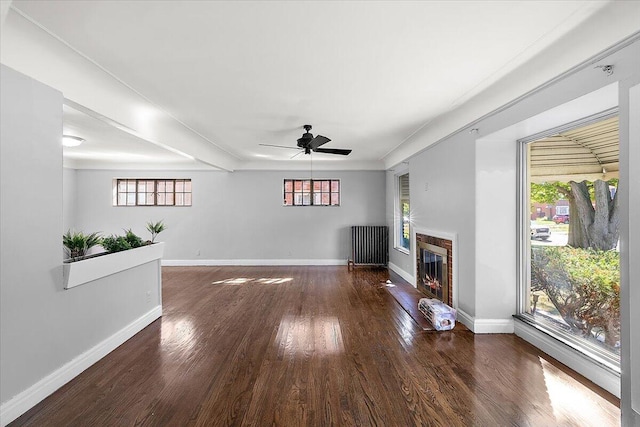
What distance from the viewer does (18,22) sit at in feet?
5.94

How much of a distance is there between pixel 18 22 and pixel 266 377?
289 centimetres

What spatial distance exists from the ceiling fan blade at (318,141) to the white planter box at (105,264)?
237 centimetres

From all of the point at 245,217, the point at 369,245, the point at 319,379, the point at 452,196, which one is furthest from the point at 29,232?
the point at 369,245

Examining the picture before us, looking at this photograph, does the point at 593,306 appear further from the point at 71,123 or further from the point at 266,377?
the point at 71,123

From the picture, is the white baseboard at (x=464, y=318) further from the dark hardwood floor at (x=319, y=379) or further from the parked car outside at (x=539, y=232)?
the parked car outside at (x=539, y=232)

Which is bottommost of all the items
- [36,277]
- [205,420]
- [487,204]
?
[205,420]

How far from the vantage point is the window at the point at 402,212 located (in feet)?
20.0

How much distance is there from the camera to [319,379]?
236cm

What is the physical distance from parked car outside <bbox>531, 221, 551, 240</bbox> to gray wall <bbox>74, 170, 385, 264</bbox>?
4.35m

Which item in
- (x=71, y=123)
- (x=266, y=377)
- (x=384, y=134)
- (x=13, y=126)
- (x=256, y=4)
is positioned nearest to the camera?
(x=256, y=4)

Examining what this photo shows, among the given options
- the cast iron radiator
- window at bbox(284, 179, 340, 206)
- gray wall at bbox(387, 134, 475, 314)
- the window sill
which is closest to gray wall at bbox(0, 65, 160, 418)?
gray wall at bbox(387, 134, 475, 314)

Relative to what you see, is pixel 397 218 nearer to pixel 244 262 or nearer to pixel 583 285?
pixel 244 262

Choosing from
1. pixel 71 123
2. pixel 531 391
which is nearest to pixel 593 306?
pixel 531 391

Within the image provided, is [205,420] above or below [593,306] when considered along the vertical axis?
below
